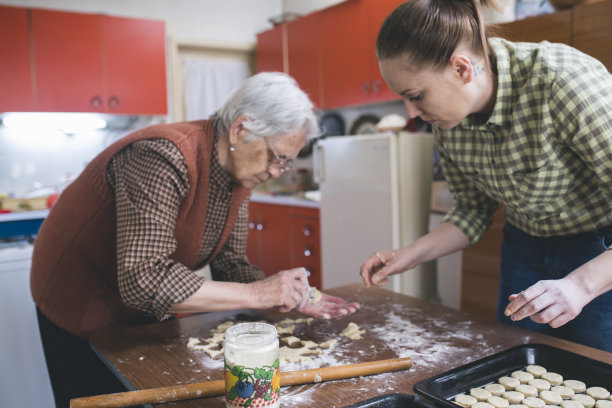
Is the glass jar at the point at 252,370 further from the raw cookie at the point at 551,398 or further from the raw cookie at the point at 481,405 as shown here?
the raw cookie at the point at 551,398

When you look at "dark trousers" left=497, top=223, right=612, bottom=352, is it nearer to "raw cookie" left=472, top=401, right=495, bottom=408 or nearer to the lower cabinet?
"raw cookie" left=472, top=401, right=495, bottom=408

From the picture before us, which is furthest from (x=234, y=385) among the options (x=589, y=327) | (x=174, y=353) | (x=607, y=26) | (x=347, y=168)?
(x=347, y=168)

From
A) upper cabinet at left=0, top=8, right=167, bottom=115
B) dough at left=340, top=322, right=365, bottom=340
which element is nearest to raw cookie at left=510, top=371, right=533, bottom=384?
dough at left=340, top=322, right=365, bottom=340

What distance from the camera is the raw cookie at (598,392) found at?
907 mm

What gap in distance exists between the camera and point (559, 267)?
1.29m

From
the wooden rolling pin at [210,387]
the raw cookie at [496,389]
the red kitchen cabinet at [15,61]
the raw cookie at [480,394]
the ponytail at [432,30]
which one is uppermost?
the red kitchen cabinet at [15,61]

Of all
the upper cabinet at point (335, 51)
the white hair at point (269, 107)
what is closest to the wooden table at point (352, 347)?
the white hair at point (269, 107)

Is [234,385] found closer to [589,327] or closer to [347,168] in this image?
[589,327]

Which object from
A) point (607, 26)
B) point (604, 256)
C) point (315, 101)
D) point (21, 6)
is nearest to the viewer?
point (604, 256)

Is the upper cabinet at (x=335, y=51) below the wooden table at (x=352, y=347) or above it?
above

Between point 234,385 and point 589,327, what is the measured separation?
920 mm

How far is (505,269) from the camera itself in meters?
1.43

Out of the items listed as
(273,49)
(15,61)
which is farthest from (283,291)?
(273,49)

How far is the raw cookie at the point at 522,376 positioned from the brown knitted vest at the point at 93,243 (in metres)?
0.85
